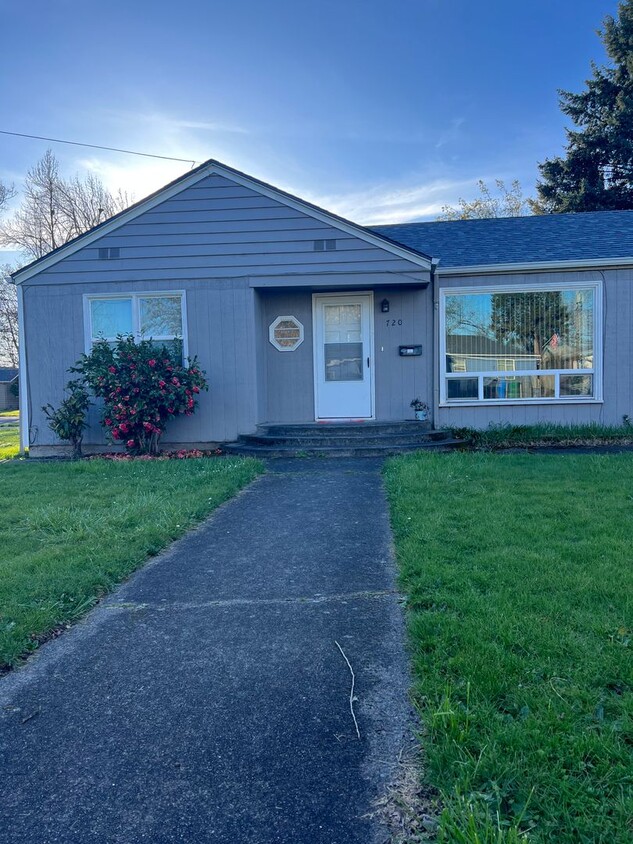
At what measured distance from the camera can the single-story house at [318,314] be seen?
9.14 meters

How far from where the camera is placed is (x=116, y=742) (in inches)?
80.9

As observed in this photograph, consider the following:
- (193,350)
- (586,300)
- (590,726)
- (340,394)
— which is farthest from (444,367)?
(590,726)

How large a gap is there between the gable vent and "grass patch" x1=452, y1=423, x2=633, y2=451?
11.9 ft

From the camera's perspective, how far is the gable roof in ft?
29.3

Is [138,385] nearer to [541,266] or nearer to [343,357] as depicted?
[343,357]

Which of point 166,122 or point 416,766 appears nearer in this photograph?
point 416,766

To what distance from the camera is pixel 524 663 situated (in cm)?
236

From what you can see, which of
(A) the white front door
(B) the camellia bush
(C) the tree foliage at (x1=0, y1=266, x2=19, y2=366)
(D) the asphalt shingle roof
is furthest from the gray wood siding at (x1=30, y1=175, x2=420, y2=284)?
(C) the tree foliage at (x1=0, y1=266, x2=19, y2=366)

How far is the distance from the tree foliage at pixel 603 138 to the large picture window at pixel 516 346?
17.5 meters

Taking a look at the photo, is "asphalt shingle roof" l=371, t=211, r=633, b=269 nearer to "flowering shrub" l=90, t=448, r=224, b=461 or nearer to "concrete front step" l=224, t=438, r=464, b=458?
"concrete front step" l=224, t=438, r=464, b=458

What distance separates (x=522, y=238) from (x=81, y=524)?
949 cm

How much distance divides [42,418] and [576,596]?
910 centimetres

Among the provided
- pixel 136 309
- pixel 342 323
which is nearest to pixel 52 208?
pixel 136 309

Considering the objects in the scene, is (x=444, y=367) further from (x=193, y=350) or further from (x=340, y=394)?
(x=193, y=350)
